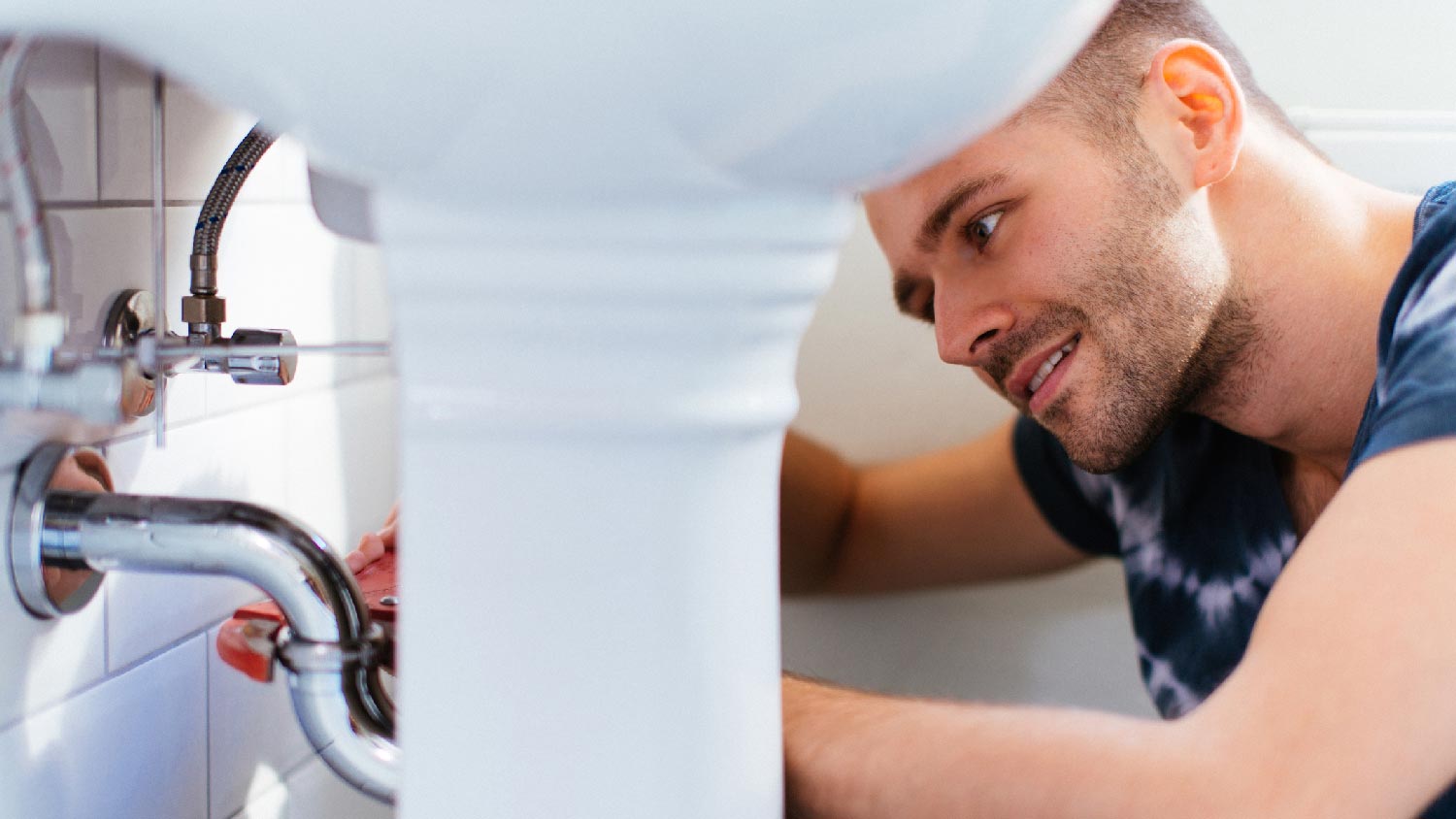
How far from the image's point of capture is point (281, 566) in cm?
65

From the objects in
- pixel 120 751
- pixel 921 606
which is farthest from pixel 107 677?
pixel 921 606

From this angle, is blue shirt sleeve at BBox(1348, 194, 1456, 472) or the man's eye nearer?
blue shirt sleeve at BBox(1348, 194, 1456, 472)

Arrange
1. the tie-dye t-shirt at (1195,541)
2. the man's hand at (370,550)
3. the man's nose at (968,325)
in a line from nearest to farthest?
the man's hand at (370,550), the man's nose at (968,325), the tie-dye t-shirt at (1195,541)

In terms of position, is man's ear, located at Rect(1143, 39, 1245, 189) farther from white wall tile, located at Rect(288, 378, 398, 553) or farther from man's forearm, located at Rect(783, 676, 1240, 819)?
white wall tile, located at Rect(288, 378, 398, 553)

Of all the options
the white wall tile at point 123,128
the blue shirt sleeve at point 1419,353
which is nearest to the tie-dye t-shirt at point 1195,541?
the blue shirt sleeve at point 1419,353

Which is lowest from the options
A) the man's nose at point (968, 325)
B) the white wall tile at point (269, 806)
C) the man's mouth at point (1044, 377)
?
the white wall tile at point (269, 806)

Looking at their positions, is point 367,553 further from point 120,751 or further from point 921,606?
point 921,606

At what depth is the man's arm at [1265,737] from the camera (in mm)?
598

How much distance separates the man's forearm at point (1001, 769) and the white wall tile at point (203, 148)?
433 millimetres

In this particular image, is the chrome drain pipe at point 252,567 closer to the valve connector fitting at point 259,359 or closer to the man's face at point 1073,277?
the valve connector fitting at point 259,359

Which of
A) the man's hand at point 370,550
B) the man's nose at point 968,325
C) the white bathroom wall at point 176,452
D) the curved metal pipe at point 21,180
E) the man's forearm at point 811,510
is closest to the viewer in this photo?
the curved metal pipe at point 21,180

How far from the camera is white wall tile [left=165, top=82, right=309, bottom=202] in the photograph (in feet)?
2.40

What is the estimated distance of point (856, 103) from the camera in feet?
1.31

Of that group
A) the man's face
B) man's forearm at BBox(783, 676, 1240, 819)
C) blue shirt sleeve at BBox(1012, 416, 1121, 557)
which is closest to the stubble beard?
the man's face
